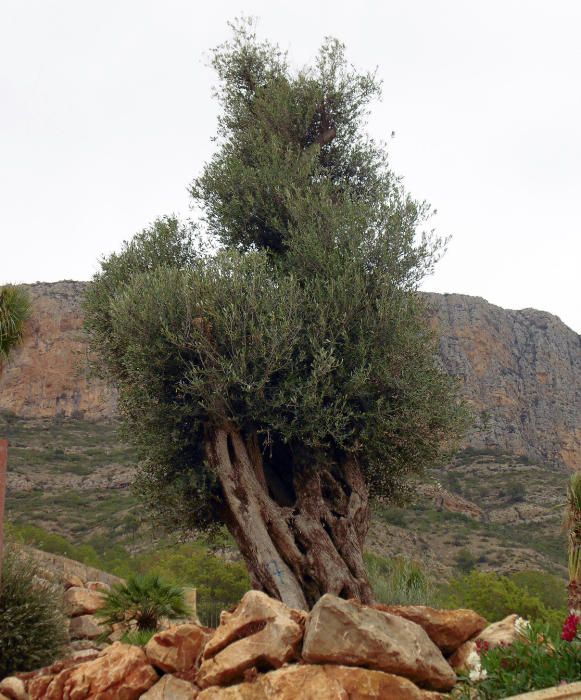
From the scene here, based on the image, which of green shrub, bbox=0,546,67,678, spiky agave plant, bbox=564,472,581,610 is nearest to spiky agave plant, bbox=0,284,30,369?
green shrub, bbox=0,546,67,678

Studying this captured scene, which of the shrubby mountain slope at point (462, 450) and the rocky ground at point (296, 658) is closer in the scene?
the rocky ground at point (296, 658)

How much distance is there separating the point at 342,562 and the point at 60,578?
7.46m

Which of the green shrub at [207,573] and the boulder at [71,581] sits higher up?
the boulder at [71,581]

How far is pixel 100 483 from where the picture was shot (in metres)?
58.4

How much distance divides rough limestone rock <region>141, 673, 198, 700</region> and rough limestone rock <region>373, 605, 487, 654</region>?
2.92 metres

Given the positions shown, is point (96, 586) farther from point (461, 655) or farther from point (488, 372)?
point (488, 372)

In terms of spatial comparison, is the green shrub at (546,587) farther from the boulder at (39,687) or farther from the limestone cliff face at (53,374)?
the limestone cliff face at (53,374)

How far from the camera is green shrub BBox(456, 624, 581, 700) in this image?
22.4 ft

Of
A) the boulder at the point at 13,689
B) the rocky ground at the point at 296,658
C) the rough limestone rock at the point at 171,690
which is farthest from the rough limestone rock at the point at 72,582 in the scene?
the rough limestone rock at the point at 171,690

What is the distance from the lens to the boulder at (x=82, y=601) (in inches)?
642

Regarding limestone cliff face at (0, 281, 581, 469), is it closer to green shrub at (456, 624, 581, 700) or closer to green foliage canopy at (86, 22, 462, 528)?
green foliage canopy at (86, 22, 462, 528)

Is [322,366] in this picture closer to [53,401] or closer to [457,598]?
[457,598]

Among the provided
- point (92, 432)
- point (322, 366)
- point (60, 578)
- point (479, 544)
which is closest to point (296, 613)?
point (322, 366)

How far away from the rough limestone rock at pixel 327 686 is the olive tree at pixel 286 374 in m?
4.88
